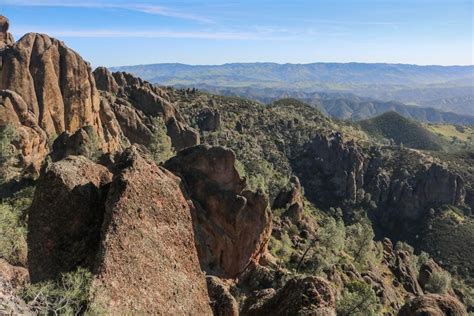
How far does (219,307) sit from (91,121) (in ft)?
293

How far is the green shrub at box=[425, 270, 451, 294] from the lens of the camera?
356ft

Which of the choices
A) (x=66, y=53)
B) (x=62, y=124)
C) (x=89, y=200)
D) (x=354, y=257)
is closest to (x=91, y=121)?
(x=62, y=124)

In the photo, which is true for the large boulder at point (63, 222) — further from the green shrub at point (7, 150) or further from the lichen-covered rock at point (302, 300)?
the green shrub at point (7, 150)

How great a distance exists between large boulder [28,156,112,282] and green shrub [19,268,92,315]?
182 cm

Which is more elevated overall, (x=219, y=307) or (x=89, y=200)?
(x=89, y=200)

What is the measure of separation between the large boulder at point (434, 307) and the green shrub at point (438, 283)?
82.0 meters

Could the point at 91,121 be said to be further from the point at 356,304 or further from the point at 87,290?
the point at 87,290

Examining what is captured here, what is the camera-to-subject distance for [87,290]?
2269 cm

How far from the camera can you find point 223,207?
59.6 m

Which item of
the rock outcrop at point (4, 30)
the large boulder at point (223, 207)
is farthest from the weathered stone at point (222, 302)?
the rock outcrop at point (4, 30)

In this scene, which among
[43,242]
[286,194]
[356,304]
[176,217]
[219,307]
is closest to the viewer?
[43,242]

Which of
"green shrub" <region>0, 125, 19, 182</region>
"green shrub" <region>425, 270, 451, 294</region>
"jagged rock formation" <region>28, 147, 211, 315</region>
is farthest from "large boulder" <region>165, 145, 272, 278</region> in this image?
"green shrub" <region>425, 270, 451, 294</region>

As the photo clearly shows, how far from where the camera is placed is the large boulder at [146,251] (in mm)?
24359

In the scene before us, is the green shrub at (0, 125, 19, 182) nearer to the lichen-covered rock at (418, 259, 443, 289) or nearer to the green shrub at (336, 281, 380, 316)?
the green shrub at (336, 281, 380, 316)
